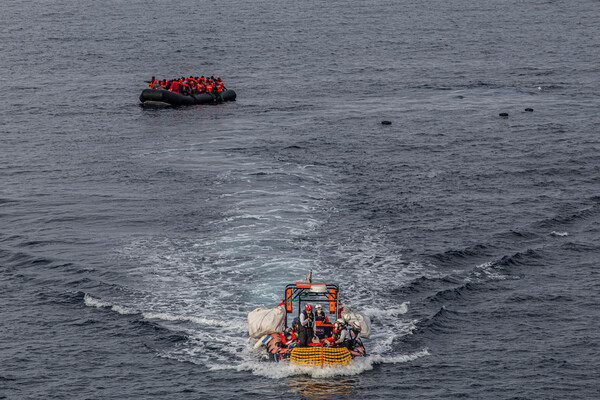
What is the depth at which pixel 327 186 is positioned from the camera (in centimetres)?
5572

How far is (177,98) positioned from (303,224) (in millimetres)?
38219

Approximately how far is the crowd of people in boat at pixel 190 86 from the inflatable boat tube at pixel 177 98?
66 centimetres

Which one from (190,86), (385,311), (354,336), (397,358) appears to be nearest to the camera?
(354,336)

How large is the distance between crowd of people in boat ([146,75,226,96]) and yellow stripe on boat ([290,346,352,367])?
55875mm

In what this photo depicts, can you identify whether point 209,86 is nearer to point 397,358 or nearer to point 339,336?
point 397,358

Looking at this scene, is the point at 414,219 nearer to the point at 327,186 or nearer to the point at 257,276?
the point at 327,186

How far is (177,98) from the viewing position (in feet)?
270

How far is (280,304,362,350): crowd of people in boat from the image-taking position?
3212cm

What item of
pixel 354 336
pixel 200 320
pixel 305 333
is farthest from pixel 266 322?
pixel 200 320

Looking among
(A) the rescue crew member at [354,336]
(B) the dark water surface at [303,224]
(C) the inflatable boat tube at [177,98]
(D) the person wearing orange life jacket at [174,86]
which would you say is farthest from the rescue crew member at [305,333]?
(D) the person wearing orange life jacket at [174,86]

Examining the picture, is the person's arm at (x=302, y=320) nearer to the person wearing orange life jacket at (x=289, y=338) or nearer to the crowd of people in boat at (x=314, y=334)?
the crowd of people in boat at (x=314, y=334)

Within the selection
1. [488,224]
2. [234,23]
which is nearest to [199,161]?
[488,224]

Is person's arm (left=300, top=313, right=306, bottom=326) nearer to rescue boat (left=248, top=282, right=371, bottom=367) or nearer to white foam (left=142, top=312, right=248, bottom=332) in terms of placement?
rescue boat (left=248, top=282, right=371, bottom=367)

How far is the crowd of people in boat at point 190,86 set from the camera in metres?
82.9
